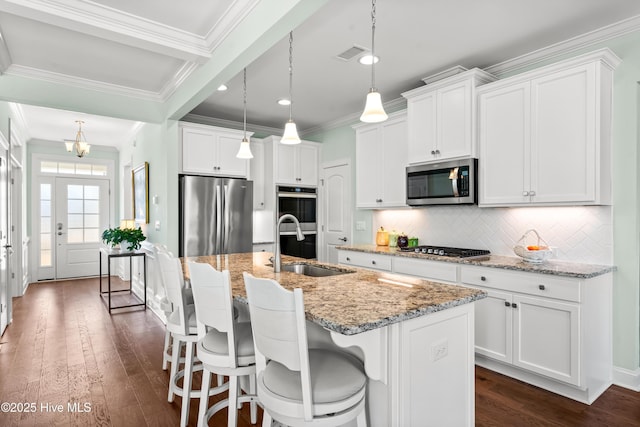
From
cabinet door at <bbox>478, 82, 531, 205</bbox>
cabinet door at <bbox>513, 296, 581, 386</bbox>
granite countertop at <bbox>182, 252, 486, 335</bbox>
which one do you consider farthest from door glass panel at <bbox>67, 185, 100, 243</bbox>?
cabinet door at <bbox>513, 296, 581, 386</bbox>

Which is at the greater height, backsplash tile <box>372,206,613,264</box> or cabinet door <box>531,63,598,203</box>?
cabinet door <box>531,63,598,203</box>

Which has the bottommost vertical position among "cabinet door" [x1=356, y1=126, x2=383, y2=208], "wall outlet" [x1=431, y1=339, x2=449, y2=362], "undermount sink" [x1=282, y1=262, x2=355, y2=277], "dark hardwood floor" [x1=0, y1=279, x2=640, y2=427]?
"dark hardwood floor" [x1=0, y1=279, x2=640, y2=427]

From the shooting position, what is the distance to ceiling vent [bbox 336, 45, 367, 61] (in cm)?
301

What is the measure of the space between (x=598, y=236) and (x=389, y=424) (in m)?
2.38

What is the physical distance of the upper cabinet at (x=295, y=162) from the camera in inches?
203

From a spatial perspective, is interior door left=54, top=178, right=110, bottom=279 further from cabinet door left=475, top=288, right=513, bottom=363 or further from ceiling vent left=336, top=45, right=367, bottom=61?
cabinet door left=475, top=288, right=513, bottom=363

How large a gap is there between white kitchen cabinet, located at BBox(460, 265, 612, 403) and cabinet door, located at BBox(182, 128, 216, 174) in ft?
10.5

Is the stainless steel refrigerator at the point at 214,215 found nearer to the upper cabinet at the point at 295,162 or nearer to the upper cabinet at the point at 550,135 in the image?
the upper cabinet at the point at 295,162

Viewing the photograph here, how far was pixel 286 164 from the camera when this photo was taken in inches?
206

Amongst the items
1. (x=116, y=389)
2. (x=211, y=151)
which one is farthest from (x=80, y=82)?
(x=116, y=389)

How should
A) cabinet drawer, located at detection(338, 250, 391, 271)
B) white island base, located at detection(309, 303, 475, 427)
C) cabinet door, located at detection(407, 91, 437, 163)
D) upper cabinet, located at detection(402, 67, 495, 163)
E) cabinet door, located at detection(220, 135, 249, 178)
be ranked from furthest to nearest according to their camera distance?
cabinet door, located at detection(220, 135, 249, 178) → cabinet drawer, located at detection(338, 250, 391, 271) → cabinet door, located at detection(407, 91, 437, 163) → upper cabinet, located at detection(402, 67, 495, 163) → white island base, located at detection(309, 303, 475, 427)

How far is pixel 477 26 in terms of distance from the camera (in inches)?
105

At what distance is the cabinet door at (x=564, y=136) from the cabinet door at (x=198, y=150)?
3.43 m

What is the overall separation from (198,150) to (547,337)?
12.9ft
